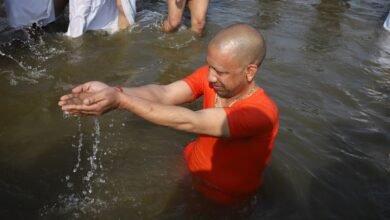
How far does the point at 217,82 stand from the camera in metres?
2.59

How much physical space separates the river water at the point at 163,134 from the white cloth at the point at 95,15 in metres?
0.16

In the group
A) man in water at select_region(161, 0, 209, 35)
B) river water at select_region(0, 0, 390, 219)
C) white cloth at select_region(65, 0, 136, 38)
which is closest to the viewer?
river water at select_region(0, 0, 390, 219)

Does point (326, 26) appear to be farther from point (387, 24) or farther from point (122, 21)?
point (122, 21)

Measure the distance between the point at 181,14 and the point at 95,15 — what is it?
3.86ft

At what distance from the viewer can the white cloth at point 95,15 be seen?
5.59 m

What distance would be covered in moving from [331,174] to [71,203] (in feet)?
7.01

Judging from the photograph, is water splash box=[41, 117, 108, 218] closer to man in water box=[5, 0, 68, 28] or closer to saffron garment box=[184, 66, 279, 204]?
saffron garment box=[184, 66, 279, 204]

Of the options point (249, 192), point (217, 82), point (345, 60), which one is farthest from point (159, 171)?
point (345, 60)

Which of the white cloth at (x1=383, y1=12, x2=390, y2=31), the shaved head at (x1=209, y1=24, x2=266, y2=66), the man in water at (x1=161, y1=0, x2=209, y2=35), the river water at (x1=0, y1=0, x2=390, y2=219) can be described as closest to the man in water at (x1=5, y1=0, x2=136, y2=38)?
the river water at (x1=0, y1=0, x2=390, y2=219)

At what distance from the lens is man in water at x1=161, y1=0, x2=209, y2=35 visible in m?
5.95

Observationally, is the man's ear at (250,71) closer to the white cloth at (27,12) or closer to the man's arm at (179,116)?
the man's arm at (179,116)

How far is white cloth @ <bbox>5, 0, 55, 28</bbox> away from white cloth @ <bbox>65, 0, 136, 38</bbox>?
33 centimetres

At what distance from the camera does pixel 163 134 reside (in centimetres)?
399

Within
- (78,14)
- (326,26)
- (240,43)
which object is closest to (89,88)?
(240,43)
